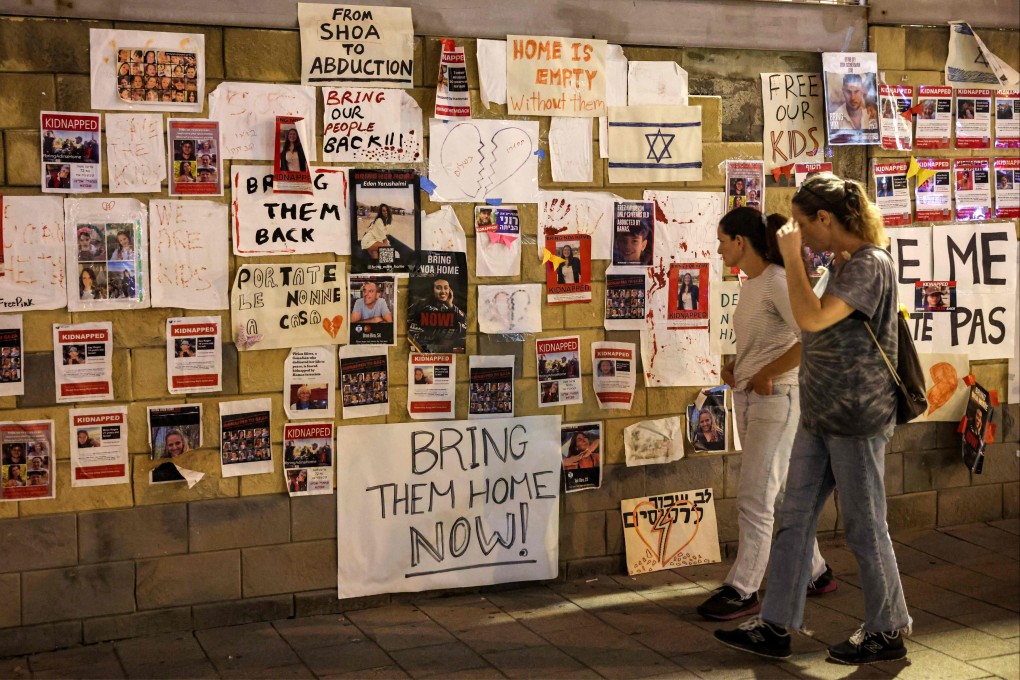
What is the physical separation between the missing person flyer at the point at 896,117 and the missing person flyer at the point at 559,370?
2.22m

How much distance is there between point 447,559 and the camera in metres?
5.88

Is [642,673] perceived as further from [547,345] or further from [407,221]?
[407,221]

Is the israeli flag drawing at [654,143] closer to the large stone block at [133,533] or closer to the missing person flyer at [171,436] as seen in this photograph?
the missing person flyer at [171,436]

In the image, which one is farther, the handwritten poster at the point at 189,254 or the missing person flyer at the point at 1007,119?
the missing person flyer at the point at 1007,119

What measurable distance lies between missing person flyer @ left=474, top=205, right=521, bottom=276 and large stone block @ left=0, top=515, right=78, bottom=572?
2250mm

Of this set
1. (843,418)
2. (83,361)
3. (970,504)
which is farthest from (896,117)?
(83,361)

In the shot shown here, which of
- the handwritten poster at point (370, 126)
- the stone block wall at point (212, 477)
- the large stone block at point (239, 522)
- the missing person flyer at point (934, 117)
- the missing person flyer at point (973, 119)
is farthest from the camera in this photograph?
the missing person flyer at point (973, 119)

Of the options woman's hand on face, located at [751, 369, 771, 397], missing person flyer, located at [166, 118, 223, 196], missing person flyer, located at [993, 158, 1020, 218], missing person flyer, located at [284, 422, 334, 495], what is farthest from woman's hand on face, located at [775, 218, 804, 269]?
missing person flyer, located at [993, 158, 1020, 218]

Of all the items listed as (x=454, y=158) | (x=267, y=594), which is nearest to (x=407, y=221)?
(x=454, y=158)

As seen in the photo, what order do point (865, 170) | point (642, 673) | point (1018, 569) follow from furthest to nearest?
point (865, 170) < point (1018, 569) < point (642, 673)

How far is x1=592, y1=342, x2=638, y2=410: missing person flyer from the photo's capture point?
6.14 meters

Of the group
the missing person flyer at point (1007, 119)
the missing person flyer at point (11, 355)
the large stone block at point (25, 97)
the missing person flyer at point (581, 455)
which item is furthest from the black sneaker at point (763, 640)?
the large stone block at point (25, 97)

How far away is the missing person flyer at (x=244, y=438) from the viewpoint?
214 inches

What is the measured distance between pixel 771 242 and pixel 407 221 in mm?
1723
